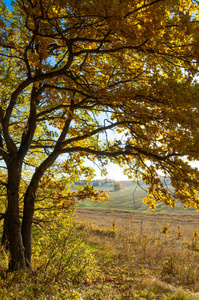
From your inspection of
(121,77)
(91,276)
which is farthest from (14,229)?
(121,77)

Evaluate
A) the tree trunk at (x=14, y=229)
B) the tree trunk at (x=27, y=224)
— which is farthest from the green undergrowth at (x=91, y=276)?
the tree trunk at (x=27, y=224)

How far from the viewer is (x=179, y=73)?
3.76m

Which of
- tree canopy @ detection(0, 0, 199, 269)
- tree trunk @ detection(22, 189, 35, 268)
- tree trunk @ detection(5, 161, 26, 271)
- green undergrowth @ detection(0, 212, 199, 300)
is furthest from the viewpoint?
tree trunk @ detection(22, 189, 35, 268)

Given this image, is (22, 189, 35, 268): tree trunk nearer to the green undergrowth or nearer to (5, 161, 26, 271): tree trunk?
(5, 161, 26, 271): tree trunk

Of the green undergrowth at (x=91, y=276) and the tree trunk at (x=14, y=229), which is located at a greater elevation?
the tree trunk at (x=14, y=229)

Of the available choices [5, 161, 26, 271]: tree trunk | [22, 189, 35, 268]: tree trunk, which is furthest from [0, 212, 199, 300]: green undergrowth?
[22, 189, 35, 268]: tree trunk

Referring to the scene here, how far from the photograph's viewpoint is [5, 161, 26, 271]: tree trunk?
13.6 ft

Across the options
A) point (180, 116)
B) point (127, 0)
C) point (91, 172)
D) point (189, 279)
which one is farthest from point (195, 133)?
point (189, 279)

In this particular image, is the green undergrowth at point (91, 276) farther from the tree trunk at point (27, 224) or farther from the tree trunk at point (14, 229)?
the tree trunk at point (27, 224)

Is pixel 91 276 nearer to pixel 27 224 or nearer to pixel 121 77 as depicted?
pixel 27 224

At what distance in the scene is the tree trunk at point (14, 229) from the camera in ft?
13.6

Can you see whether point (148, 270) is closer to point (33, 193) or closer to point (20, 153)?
point (33, 193)

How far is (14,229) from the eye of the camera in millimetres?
4180

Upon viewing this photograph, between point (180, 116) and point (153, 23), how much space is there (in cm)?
144
